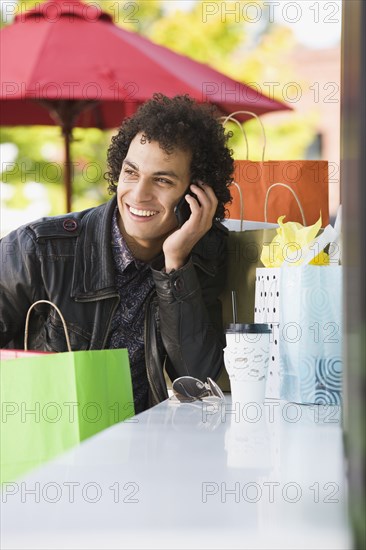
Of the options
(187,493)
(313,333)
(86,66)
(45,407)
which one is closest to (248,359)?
(313,333)

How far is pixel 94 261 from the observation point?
2344 mm

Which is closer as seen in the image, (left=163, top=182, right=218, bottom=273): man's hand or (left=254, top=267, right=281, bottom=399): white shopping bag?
(left=254, top=267, right=281, bottom=399): white shopping bag

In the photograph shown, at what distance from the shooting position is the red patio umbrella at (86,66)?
14.1ft

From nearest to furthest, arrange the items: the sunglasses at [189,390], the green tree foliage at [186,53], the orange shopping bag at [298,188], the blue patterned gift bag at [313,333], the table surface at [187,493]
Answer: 1. the table surface at [187,493]
2. the blue patterned gift bag at [313,333]
3. the sunglasses at [189,390]
4. the orange shopping bag at [298,188]
5. the green tree foliage at [186,53]

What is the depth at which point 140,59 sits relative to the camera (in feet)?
14.8

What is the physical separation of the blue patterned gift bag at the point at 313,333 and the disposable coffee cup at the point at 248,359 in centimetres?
5

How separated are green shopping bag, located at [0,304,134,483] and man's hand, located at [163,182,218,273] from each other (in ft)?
3.29

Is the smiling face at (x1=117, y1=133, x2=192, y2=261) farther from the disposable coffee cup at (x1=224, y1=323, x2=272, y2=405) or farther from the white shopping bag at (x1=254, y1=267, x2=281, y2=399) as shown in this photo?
the disposable coffee cup at (x1=224, y1=323, x2=272, y2=405)

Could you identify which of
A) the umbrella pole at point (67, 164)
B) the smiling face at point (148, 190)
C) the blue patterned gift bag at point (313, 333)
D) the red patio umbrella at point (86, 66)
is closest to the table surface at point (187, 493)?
the blue patterned gift bag at point (313, 333)

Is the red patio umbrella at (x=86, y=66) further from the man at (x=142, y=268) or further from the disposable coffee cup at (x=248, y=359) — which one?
the disposable coffee cup at (x=248, y=359)

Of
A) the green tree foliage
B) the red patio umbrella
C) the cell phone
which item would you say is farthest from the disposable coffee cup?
the green tree foliage

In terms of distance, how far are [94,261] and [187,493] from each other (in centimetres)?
156

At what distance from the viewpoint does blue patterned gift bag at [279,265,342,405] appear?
152cm

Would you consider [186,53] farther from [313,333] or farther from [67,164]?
[313,333]
